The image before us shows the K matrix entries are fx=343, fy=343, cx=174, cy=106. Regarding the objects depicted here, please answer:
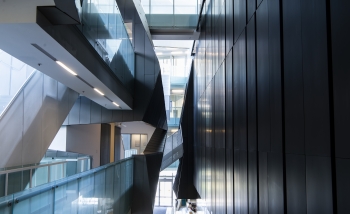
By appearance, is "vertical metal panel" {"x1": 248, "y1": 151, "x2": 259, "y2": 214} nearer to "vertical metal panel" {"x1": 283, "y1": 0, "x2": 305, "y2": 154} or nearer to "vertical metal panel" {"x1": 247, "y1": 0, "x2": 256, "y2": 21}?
"vertical metal panel" {"x1": 283, "y1": 0, "x2": 305, "y2": 154}

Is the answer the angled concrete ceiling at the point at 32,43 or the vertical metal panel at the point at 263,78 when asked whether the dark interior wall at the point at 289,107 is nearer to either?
the vertical metal panel at the point at 263,78

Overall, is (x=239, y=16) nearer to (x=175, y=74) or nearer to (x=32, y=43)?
(x=32, y=43)

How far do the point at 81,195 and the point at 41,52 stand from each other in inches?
106

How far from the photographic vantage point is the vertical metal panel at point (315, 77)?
3.03 metres

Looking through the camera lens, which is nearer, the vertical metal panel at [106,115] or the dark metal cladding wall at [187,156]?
the vertical metal panel at [106,115]

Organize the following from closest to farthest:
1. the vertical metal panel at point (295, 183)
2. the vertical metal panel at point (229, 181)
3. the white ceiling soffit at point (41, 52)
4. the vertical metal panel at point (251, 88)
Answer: the vertical metal panel at point (295, 183), the white ceiling soffit at point (41, 52), the vertical metal panel at point (251, 88), the vertical metal panel at point (229, 181)

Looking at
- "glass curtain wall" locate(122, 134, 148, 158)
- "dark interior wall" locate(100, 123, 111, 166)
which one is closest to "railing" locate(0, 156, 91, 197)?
"dark interior wall" locate(100, 123, 111, 166)

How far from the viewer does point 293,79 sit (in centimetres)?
387

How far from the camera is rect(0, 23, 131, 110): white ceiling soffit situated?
4.57 m

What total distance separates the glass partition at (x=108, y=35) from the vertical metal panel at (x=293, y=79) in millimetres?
3879

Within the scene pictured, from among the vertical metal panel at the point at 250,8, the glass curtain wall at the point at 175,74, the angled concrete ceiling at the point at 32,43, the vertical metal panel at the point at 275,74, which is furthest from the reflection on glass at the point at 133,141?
the vertical metal panel at the point at 275,74

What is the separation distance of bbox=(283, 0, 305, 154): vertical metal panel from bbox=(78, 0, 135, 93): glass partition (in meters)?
3.88

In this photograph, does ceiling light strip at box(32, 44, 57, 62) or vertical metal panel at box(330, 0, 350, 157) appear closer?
vertical metal panel at box(330, 0, 350, 157)

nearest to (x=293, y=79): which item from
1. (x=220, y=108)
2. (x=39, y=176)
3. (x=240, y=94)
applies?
(x=240, y=94)
